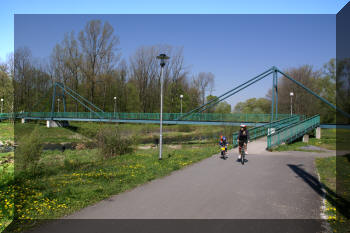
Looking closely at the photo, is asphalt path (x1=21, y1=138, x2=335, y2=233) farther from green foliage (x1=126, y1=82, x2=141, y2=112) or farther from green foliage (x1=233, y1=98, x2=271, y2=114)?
green foliage (x1=233, y1=98, x2=271, y2=114)

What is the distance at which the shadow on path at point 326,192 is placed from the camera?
5.52m

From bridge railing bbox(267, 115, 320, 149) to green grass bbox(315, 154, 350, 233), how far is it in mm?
4470

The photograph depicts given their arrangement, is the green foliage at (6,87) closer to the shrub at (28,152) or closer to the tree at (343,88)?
the shrub at (28,152)

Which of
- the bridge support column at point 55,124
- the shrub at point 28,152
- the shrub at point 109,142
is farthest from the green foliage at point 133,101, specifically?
the shrub at point 28,152

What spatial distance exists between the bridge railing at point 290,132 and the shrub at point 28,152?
40.0 feet

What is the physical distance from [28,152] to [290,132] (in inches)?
654

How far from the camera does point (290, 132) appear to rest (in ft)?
61.2

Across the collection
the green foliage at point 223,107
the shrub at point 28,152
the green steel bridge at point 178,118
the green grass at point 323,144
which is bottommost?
the green grass at point 323,144

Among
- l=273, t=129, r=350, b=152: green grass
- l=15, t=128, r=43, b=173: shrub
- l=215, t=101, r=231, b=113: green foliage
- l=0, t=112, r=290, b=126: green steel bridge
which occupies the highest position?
l=215, t=101, r=231, b=113: green foliage

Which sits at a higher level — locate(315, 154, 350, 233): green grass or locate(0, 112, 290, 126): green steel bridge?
locate(0, 112, 290, 126): green steel bridge

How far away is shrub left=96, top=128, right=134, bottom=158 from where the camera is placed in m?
14.0

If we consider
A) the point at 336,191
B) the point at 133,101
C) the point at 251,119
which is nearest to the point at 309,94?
the point at 251,119

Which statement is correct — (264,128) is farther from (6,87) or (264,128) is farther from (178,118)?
(6,87)

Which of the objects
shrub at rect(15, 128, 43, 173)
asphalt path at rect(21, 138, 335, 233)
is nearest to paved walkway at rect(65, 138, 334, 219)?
asphalt path at rect(21, 138, 335, 233)
